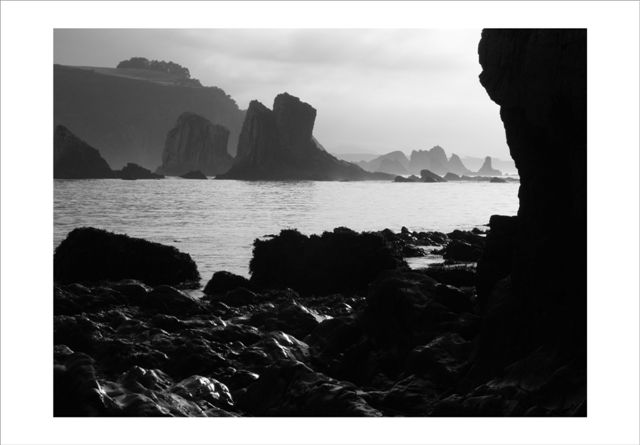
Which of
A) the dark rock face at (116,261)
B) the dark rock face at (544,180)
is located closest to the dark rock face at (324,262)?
the dark rock face at (116,261)

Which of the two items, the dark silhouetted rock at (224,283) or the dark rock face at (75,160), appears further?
the dark rock face at (75,160)

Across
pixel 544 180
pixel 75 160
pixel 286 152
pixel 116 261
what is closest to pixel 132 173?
pixel 75 160

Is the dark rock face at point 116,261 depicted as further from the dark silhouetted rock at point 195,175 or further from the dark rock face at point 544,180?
the dark silhouetted rock at point 195,175

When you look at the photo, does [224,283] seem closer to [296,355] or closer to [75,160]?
[296,355]

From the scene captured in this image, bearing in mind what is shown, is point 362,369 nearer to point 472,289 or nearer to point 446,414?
point 446,414

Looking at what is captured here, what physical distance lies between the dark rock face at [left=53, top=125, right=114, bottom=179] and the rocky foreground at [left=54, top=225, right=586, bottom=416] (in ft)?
459

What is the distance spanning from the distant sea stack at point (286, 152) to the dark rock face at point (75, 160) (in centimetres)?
3707

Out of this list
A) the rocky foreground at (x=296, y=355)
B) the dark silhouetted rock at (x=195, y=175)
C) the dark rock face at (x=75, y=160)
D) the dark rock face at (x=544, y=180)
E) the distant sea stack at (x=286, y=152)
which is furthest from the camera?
the dark silhouetted rock at (x=195, y=175)

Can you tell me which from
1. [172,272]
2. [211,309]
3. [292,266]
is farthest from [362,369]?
[172,272]

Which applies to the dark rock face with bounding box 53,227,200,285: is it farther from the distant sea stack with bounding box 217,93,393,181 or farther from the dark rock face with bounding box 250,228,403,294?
the distant sea stack with bounding box 217,93,393,181

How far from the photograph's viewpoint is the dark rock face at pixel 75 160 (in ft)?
494

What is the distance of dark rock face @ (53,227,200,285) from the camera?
22.3m

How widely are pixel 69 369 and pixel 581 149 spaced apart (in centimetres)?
700

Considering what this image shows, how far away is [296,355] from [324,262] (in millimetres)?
9691
